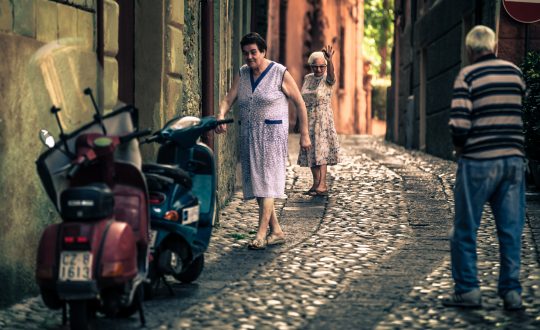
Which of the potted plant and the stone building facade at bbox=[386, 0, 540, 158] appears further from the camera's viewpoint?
the stone building facade at bbox=[386, 0, 540, 158]

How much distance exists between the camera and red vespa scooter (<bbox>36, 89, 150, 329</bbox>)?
559 centimetres

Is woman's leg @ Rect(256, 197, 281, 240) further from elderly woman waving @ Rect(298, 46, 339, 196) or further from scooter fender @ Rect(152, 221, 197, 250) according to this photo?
elderly woman waving @ Rect(298, 46, 339, 196)

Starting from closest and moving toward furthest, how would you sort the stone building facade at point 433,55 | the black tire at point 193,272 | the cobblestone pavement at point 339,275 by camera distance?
the cobblestone pavement at point 339,275
the black tire at point 193,272
the stone building facade at point 433,55

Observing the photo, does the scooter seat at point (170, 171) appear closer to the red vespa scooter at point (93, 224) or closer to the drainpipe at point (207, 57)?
the red vespa scooter at point (93, 224)

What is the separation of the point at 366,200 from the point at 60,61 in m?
6.40

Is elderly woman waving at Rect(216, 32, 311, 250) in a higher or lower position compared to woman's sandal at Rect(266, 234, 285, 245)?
higher

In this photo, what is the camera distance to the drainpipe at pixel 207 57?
35.7ft

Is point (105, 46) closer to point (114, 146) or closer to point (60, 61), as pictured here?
point (60, 61)

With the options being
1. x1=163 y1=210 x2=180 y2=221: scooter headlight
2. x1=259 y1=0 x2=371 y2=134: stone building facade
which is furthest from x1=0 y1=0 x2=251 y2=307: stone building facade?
x1=259 y1=0 x2=371 y2=134: stone building facade

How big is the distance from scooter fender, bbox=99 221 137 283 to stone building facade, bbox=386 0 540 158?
32.8ft

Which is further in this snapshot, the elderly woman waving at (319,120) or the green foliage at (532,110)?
the elderly woman waving at (319,120)

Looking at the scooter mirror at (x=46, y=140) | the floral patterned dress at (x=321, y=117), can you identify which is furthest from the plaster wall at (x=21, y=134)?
the floral patterned dress at (x=321, y=117)

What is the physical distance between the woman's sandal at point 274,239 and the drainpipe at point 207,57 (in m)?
1.90

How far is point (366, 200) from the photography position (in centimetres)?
1253
